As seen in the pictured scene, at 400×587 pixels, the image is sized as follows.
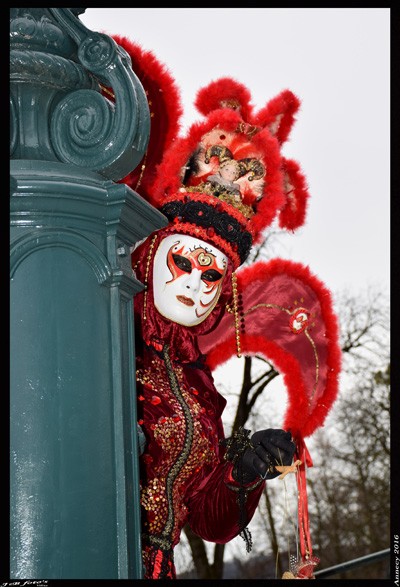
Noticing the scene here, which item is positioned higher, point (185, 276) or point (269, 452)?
point (185, 276)

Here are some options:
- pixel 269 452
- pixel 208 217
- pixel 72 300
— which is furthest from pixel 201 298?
pixel 72 300

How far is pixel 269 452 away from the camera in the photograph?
11.5ft

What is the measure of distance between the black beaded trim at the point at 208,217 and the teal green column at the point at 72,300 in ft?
4.57

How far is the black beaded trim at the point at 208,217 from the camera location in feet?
13.4

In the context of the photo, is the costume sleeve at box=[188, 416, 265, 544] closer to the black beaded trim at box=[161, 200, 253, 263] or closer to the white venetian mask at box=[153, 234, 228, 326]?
the white venetian mask at box=[153, 234, 228, 326]

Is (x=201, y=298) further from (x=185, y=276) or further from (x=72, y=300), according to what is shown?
(x=72, y=300)

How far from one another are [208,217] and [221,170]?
0.79 ft

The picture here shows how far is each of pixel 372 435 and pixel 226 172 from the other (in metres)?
8.10

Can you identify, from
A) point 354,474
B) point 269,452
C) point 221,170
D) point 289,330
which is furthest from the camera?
point 354,474

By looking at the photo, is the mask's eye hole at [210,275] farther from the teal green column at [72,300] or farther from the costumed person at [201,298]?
the teal green column at [72,300]

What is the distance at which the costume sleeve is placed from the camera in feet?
13.0

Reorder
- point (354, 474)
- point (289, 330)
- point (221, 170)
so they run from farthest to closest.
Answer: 1. point (354, 474)
2. point (289, 330)
3. point (221, 170)

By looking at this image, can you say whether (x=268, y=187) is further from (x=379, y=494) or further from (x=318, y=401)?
(x=379, y=494)

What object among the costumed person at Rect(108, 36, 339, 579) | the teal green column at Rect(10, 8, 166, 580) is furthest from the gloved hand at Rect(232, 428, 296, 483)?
the teal green column at Rect(10, 8, 166, 580)
